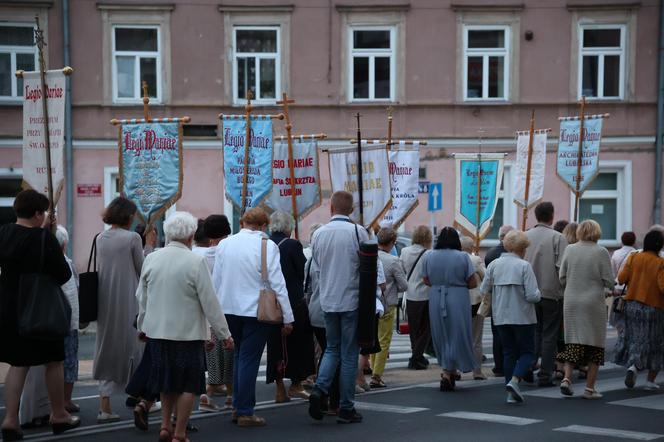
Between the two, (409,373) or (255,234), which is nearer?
(255,234)

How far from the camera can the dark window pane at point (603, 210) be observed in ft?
83.0

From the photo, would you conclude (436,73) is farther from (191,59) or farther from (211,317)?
(211,317)

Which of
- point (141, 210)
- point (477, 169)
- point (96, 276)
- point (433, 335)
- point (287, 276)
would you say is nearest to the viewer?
point (96, 276)

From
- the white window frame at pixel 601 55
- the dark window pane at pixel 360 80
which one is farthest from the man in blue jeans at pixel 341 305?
the white window frame at pixel 601 55

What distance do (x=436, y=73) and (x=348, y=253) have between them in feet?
52.0

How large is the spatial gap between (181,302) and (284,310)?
140 centimetres

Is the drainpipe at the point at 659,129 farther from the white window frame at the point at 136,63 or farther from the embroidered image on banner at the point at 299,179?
the embroidered image on banner at the point at 299,179

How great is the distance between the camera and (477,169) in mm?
16953

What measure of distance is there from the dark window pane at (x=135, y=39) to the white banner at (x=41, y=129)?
546 inches

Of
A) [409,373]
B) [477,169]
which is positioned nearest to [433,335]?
[409,373]

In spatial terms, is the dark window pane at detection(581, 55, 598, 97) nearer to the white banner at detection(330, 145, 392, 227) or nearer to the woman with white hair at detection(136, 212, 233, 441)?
the white banner at detection(330, 145, 392, 227)

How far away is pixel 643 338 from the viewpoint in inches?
460

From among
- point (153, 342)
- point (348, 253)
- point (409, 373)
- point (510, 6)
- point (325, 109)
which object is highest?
point (510, 6)

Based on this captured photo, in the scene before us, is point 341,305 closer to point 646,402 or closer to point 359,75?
point 646,402
